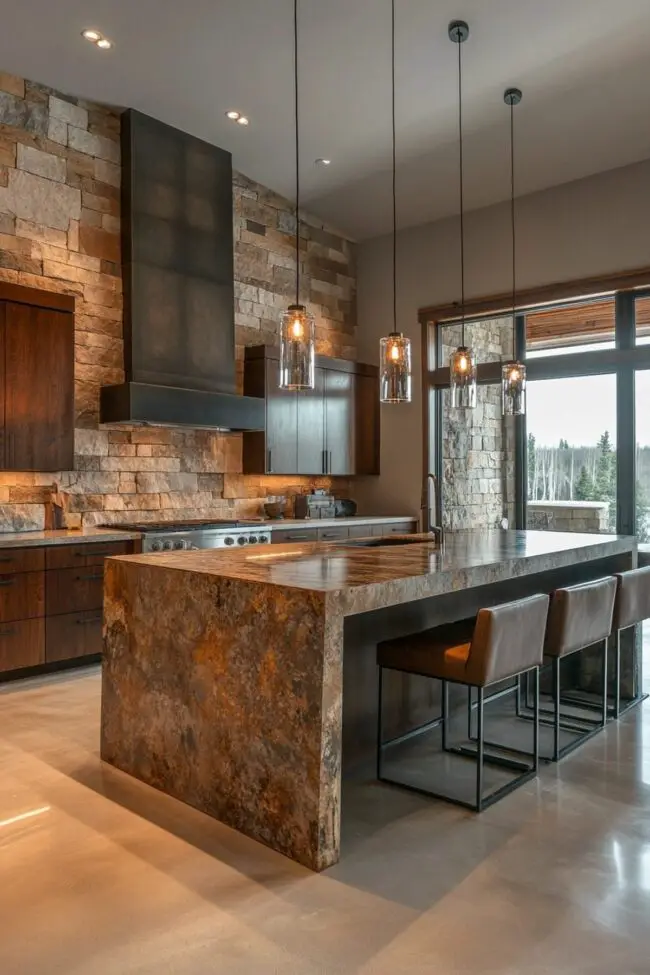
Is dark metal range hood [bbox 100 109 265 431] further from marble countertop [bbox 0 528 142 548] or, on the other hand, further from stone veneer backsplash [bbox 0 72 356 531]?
marble countertop [bbox 0 528 142 548]

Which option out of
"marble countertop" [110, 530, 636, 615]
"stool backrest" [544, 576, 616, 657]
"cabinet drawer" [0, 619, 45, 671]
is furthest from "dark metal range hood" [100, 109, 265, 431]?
"stool backrest" [544, 576, 616, 657]

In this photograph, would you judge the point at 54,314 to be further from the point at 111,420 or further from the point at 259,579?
the point at 259,579

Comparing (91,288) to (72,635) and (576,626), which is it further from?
(576,626)

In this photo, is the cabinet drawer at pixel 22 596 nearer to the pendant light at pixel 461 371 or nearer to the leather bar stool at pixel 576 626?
the pendant light at pixel 461 371

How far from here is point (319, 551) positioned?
3.53 m

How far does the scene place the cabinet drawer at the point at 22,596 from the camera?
174 inches

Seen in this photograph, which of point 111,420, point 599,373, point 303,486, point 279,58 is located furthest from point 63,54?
point 599,373

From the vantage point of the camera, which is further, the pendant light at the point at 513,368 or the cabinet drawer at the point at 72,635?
the cabinet drawer at the point at 72,635

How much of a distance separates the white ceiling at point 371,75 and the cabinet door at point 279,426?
1.86m

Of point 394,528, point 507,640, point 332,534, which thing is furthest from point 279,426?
point 507,640

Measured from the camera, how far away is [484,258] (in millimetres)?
6633

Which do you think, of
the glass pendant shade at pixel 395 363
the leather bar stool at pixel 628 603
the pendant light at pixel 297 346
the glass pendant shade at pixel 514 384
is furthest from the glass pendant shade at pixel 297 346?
the leather bar stool at pixel 628 603

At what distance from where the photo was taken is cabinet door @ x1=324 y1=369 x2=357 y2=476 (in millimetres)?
7026

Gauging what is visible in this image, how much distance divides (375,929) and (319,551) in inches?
69.8
